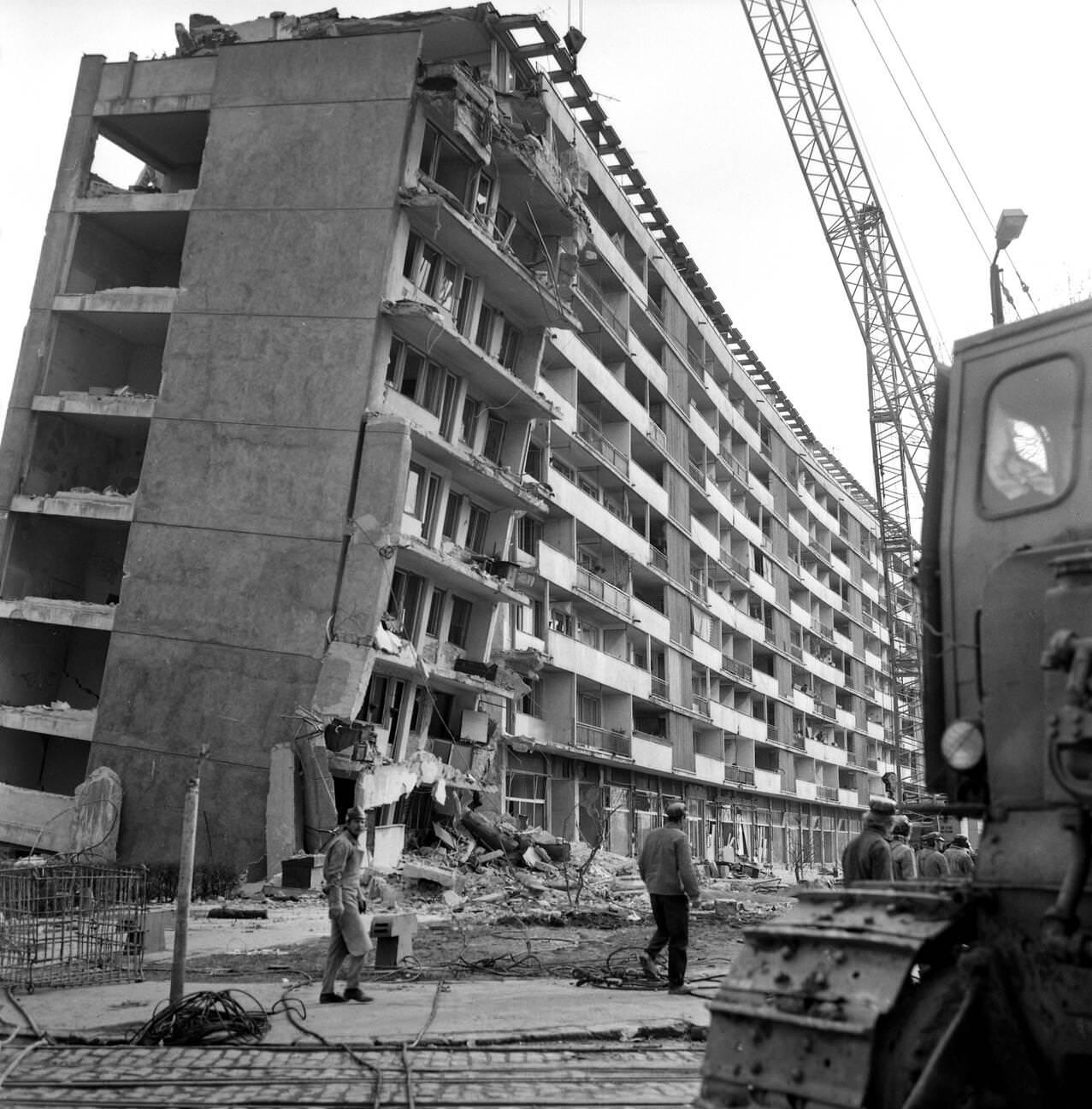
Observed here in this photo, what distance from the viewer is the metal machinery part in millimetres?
3662

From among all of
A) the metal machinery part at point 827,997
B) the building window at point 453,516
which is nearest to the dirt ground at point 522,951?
the metal machinery part at point 827,997

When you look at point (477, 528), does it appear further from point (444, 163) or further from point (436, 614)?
point (444, 163)

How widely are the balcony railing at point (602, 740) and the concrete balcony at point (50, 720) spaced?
1407 cm

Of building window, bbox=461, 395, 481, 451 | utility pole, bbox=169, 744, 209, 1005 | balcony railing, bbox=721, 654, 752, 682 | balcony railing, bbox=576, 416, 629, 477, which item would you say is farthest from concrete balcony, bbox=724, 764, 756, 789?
utility pole, bbox=169, 744, 209, 1005

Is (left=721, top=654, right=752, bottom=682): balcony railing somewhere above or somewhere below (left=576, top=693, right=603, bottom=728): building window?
above

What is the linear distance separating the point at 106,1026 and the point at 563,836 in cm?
2490

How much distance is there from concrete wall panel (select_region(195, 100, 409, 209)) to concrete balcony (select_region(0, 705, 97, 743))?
11095 mm

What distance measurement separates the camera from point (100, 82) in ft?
84.8

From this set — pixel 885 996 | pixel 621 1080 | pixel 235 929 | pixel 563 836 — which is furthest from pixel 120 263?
pixel 885 996

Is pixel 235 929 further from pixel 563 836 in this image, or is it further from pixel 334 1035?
pixel 563 836

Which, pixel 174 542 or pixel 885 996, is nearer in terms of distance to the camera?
pixel 885 996

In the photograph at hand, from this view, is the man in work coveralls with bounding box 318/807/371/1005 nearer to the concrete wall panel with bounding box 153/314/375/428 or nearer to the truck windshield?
the truck windshield

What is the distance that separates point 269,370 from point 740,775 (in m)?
31.5

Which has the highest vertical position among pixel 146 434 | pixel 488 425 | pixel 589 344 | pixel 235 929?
pixel 589 344
